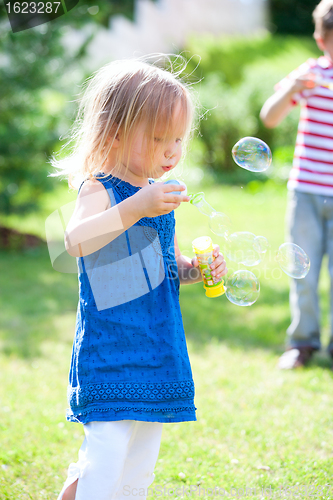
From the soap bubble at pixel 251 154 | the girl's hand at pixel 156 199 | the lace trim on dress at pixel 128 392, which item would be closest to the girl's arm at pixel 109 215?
the girl's hand at pixel 156 199

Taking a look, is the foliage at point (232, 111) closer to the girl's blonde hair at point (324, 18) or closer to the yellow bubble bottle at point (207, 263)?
the girl's blonde hair at point (324, 18)

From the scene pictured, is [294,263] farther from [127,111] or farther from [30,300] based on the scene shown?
[30,300]

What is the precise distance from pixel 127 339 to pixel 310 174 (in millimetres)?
1978

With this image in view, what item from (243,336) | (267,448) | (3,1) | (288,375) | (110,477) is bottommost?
(243,336)

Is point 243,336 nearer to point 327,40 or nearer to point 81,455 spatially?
point 327,40

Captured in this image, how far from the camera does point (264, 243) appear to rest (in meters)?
2.00

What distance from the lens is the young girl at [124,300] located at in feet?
4.90

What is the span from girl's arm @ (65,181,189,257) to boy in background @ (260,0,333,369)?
181cm

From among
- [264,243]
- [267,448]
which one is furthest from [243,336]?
[264,243]

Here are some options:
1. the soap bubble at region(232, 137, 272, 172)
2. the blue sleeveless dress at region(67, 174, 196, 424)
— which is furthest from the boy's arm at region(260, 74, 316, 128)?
the blue sleeveless dress at region(67, 174, 196, 424)

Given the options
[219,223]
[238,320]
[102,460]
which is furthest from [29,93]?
[102,460]

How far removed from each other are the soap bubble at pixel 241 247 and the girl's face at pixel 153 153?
495mm

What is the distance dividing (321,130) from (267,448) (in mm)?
1866

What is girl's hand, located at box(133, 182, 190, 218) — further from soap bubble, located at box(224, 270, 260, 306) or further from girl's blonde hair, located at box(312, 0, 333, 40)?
girl's blonde hair, located at box(312, 0, 333, 40)
